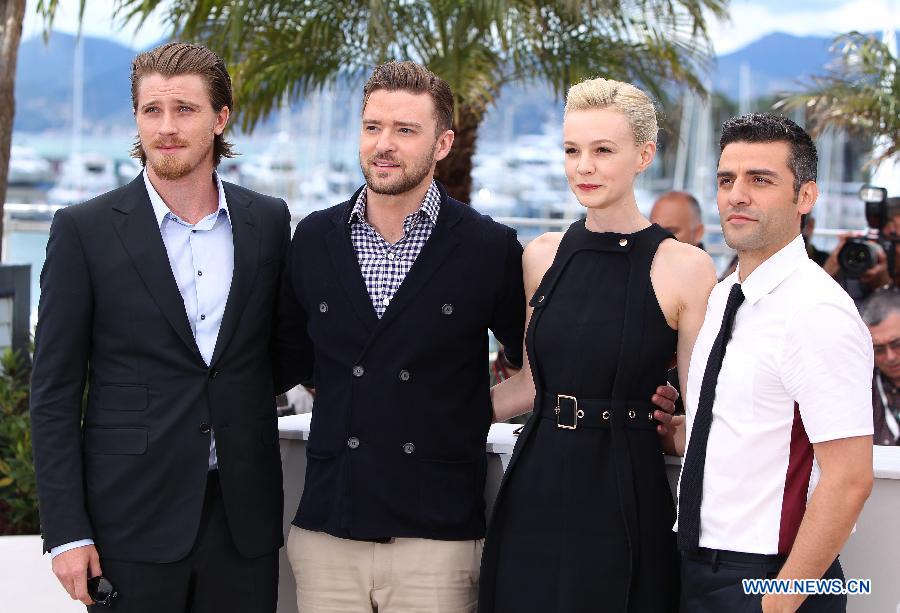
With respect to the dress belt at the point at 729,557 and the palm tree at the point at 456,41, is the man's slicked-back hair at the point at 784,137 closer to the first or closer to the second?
the dress belt at the point at 729,557

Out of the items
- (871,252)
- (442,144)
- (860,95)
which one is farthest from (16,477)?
(860,95)

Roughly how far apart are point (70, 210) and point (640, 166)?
1529 mm

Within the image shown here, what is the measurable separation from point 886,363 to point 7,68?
5547 mm

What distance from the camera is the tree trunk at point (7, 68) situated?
7.30m

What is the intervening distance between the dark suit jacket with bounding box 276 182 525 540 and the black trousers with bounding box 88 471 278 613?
0.68 ft

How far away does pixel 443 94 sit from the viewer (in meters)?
3.30

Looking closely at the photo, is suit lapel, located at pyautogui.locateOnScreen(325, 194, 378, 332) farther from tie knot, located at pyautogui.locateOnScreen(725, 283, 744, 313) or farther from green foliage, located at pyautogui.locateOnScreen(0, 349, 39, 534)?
green foliage, located at pyautogui.locateOnScreen(0, 349, 39, 534)

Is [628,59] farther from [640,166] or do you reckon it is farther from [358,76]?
[640,166]

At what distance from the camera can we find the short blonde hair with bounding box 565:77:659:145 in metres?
2.98

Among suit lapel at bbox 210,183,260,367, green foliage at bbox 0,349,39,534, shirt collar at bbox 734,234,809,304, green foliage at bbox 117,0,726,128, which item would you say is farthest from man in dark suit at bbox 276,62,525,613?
green foliage at bbox 117,0,726,128

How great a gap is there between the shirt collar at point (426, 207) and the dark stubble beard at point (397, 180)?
9 centimetres

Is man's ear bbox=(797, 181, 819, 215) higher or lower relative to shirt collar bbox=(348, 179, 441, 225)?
higher

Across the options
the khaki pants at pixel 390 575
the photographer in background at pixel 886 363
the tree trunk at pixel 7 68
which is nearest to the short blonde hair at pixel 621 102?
the khaki pants at pixel 390 575

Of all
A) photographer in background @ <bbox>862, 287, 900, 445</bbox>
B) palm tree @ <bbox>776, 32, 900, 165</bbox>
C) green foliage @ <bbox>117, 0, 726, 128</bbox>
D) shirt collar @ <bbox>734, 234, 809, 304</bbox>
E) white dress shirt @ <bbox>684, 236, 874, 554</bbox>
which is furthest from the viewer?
palm tree @ <bbox>776, 32, 900, 165</bbox>
